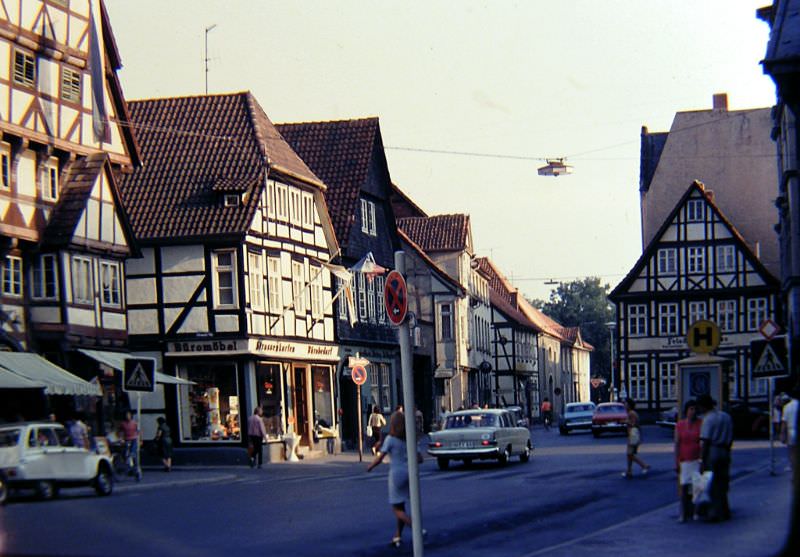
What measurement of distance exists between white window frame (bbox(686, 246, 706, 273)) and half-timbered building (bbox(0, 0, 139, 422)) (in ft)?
155

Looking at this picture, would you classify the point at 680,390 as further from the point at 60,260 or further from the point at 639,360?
the point at 639,360

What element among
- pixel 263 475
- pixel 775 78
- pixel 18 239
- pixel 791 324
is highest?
pixel 775 78

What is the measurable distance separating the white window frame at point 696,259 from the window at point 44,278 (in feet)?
169

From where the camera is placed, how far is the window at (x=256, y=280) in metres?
44.3

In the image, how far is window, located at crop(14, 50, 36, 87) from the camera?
115 ft

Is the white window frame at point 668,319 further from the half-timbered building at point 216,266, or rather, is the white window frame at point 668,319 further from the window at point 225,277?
the window at point 225,277

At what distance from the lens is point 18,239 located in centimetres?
3456

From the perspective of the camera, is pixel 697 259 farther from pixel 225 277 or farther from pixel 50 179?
pixel 50 179

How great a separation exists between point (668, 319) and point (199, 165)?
4396cm

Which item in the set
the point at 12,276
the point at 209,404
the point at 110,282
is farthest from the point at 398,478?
the point at 209,404

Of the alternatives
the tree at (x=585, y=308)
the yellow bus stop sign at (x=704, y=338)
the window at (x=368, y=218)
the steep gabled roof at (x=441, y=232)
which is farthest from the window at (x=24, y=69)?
the tree at (x=585, y=308)

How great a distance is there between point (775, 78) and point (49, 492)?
19.6 meters

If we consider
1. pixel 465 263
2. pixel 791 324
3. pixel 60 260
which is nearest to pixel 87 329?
pixel 60 260

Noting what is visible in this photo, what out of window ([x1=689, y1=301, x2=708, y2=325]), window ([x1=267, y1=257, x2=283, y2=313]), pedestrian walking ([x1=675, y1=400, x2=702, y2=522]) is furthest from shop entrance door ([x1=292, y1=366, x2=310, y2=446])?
window ([x1=689, y1=301, x2=708, y2=325])
